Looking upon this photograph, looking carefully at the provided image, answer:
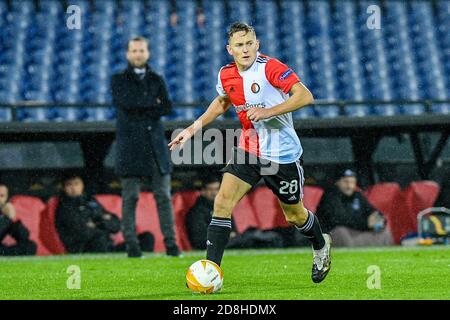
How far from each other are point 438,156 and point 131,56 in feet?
16.0

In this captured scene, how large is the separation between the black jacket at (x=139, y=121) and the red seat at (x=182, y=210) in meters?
2.14

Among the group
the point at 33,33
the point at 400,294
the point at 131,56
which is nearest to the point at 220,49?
the point at 33,33

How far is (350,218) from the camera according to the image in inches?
556

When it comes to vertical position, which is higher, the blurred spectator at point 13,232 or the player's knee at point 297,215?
the player's knee at point 297,215

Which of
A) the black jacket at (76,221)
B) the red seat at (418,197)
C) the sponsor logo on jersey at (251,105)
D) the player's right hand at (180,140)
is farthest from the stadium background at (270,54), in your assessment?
the player's right hand at (180,140)

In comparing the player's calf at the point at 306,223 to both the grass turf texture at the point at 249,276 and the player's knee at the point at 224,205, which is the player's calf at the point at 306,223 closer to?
the grass turf texture at the point at 249,276

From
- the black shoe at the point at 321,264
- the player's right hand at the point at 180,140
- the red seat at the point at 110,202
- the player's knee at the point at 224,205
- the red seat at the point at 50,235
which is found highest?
the player's right hand at the point at 180,140

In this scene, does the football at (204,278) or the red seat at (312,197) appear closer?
the football at (204,278)

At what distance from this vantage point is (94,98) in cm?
1786

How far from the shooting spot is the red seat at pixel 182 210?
556 inches

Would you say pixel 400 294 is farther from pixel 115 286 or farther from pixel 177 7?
pixel 177 7

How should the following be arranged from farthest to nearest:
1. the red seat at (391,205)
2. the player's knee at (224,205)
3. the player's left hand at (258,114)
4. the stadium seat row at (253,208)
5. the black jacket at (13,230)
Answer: the red seat at (391,205), the stadium seat row at (253,208), the black jacket at (13,230), the player's knee at (224,205), the player's left hand at (258,114)

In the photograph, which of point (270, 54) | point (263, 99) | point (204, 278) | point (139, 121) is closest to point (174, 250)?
point (139, 121)

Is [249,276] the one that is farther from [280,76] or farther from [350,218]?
[350,218]
